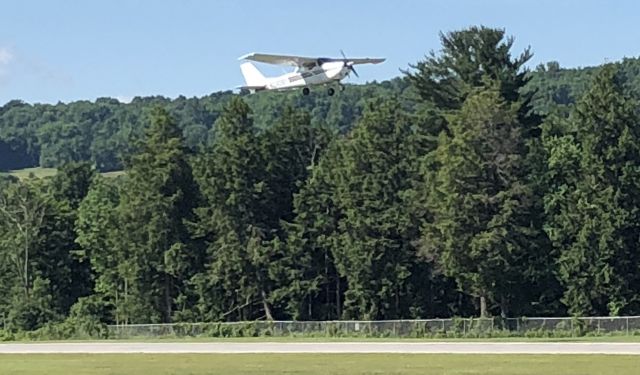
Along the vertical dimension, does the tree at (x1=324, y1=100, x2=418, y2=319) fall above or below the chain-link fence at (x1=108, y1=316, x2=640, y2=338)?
above

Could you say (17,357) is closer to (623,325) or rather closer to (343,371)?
(343,371)

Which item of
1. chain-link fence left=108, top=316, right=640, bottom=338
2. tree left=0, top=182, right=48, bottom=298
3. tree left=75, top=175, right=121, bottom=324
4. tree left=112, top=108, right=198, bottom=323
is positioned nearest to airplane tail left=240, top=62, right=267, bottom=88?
tree left=112, top=108, right=198, bottom=323

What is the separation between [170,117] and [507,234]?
29476 millimetres

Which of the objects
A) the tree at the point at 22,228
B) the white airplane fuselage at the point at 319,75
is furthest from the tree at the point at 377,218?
the tree at the point at 22,228

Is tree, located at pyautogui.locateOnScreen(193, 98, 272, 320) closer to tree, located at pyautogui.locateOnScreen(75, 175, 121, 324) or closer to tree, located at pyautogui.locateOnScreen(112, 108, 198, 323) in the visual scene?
tree, located at pyautogui.locateOnScreen(112, 108, 198, 323)

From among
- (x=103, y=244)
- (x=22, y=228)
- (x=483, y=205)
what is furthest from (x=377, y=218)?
(x=22, y=228)

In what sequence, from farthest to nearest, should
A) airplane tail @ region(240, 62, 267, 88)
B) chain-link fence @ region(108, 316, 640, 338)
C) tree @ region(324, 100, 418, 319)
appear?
1. airplane tail @ region(240, 62, 267, 88)
2. tree @ region(324, 100, 418, 319)
3. chain-link fence @ region(108, 316, 640, 338)

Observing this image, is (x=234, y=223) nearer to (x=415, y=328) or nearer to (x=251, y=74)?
(x=251, y=74)

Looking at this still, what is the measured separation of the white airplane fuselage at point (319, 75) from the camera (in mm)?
72500

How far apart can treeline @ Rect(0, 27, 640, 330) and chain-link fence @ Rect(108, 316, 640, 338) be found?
463 cm

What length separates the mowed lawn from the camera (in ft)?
124

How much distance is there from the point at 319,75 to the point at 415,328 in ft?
50.4

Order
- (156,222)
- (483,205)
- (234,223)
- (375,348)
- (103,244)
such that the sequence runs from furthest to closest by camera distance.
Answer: (103,244) < (156,222) < (234,223) < (483,205) < (375,348)

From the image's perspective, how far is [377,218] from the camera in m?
85.6
